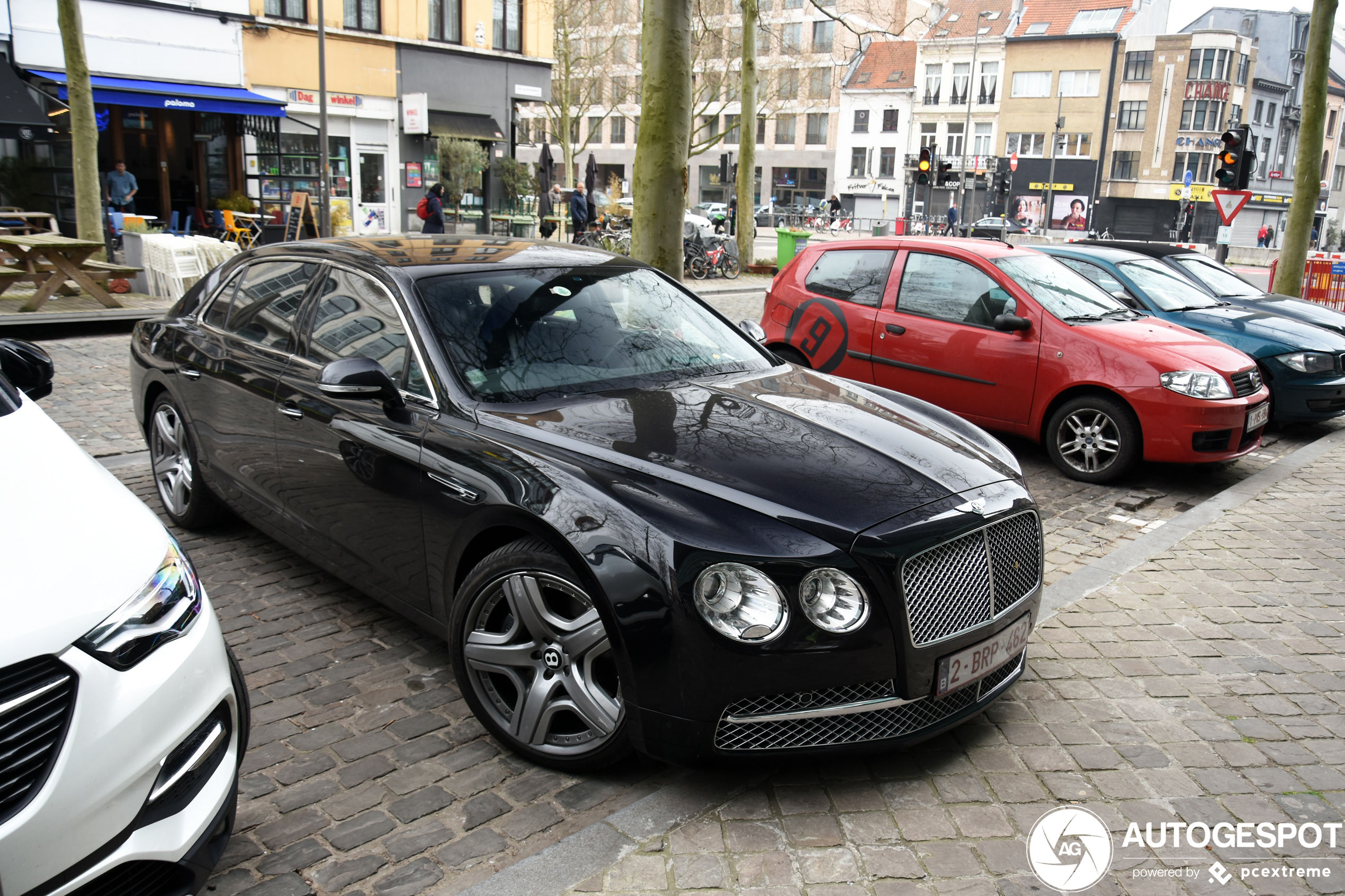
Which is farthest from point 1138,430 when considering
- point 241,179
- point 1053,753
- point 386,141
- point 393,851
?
point 386,141

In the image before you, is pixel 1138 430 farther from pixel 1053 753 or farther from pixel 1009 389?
pixel 1053 753

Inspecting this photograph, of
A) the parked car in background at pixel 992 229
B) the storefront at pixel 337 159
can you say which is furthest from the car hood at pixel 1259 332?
the parked car in background at pixel 992 229

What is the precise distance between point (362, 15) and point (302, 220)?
10.5 m

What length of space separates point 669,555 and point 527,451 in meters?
0.70

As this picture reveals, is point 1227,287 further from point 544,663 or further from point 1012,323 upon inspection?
point 544,663

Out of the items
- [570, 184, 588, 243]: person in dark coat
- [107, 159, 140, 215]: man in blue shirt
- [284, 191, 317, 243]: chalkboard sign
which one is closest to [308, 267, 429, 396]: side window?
[284, 191, 317, 243]: chalkboard sign

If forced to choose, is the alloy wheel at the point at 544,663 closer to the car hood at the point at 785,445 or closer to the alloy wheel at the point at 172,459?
Answer: the car hood at the point at 785,445

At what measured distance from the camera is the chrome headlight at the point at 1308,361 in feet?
28.9

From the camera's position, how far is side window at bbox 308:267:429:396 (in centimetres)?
384

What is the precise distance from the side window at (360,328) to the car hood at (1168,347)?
5.19 metres

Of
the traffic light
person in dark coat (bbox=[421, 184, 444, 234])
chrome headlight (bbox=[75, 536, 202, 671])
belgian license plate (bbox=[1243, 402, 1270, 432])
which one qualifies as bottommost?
belgian license plate (bbox=[1243, 402, 1270, 432])

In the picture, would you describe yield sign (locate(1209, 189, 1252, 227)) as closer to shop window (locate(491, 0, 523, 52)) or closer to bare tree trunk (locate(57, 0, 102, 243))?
bare tree trunk (locate(57, 0, 102, 243))

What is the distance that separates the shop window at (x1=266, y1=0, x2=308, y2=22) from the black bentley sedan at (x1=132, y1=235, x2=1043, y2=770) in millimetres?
25475

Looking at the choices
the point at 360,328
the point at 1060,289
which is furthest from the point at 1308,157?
the point at 360,328
